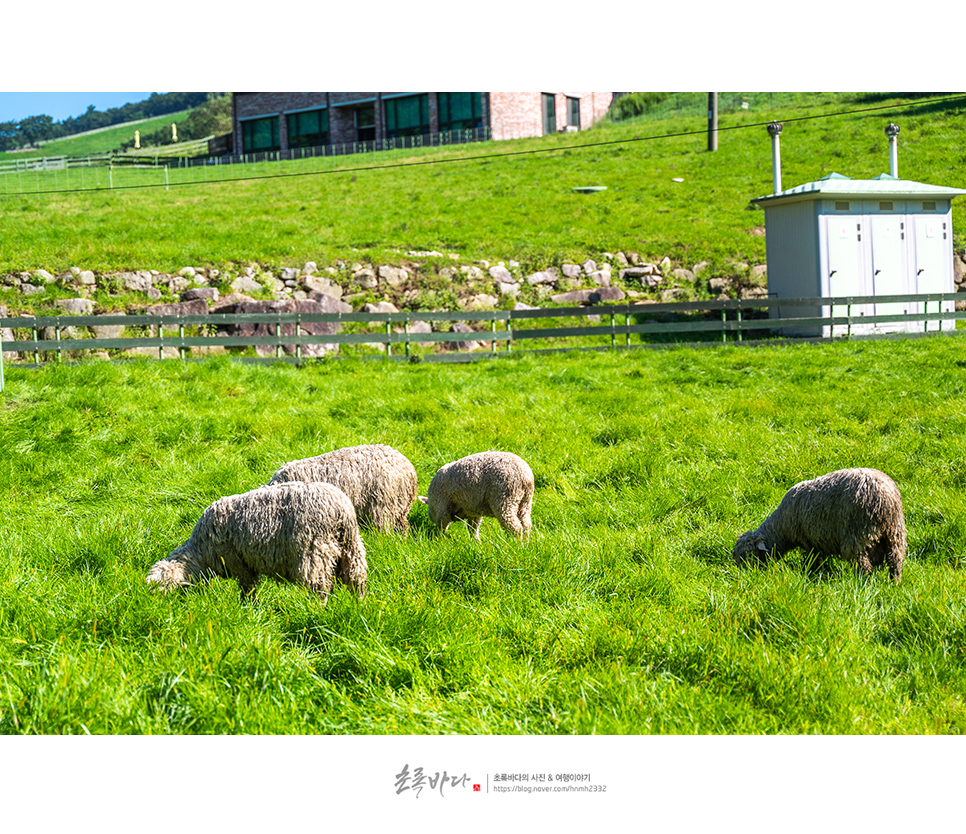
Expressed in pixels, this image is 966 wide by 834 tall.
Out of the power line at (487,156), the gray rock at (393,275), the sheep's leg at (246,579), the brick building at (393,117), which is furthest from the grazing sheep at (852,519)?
the brick building at (393,117)

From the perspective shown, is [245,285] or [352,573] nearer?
[352,573]

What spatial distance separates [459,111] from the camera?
46.1 metres

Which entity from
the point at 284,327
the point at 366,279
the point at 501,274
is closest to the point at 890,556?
the point at 284,327

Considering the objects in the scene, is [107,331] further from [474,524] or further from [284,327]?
[474,524]

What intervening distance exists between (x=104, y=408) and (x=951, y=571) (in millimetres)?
9367

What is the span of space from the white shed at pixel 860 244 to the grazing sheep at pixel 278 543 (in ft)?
51.7

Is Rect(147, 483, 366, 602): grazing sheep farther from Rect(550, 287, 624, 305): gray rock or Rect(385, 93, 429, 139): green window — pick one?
Rect(385, 93, 429, 139): green window

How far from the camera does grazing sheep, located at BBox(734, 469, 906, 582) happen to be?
14.7 feet

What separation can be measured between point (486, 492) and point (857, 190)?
54.3 feet

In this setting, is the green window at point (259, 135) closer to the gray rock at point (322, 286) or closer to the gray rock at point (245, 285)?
the gray rock at point (322, 286)

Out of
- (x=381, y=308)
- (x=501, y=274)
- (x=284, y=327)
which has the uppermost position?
(x=501, y=274)

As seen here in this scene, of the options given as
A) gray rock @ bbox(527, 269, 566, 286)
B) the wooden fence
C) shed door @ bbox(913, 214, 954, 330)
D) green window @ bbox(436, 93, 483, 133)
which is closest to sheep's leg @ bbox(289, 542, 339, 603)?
the wooden fence

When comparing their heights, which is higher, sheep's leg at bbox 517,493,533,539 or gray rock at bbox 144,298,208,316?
gray rock at bbox 144,298,208,316

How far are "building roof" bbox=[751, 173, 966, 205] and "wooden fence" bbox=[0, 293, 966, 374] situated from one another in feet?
8.55
